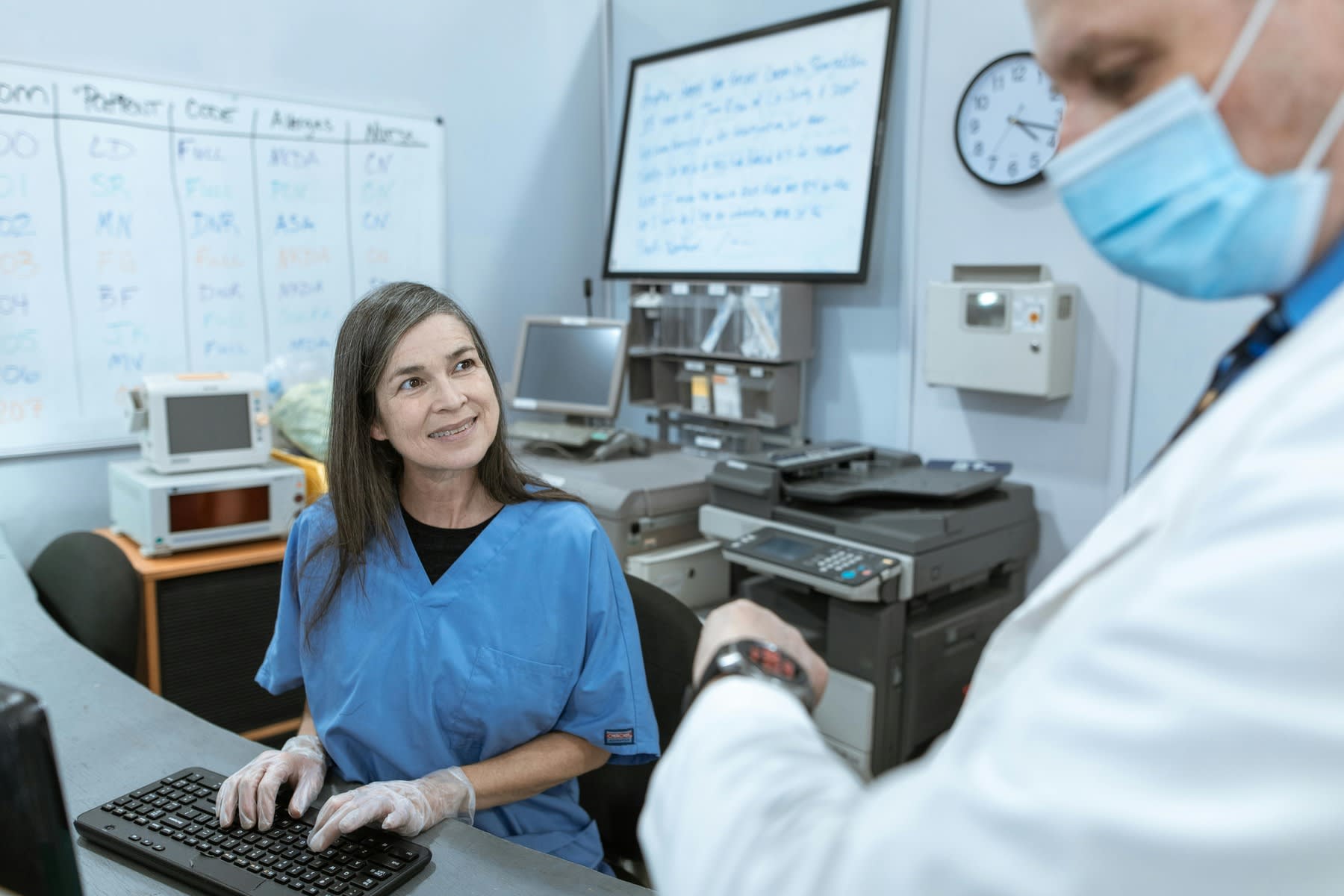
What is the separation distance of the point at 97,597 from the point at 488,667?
1.27 m

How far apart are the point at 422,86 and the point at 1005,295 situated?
207 centimetres

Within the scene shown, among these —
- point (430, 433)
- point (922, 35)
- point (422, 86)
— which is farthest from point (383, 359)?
point (422, 86)

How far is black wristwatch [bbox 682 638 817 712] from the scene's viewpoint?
0.62m

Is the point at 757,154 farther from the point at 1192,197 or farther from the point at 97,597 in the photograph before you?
the point at 1192,197

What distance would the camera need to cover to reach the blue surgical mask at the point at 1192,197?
0.48 meters

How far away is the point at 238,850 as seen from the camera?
3.32ft

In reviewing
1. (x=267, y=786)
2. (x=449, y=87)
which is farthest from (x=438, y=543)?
(x=449, y=87)

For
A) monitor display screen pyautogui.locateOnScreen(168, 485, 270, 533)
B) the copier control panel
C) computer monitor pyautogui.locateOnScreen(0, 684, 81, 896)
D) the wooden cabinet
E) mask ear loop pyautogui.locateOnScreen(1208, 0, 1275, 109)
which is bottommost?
the wooden cabinet

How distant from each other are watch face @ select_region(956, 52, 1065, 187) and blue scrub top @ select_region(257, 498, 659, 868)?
1.62 m

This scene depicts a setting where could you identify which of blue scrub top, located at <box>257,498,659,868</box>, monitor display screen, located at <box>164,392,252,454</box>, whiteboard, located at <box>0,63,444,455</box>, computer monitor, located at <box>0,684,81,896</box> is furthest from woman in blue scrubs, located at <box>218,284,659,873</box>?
whiteboard, located at <box>0,63,444,455</box>

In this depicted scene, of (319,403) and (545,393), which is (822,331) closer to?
(545,393)

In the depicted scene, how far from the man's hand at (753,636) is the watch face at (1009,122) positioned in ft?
6.40

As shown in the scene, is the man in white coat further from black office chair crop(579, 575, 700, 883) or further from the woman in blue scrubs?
black office chair crop(579, 575, 700, 883)

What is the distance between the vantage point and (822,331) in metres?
2.95
